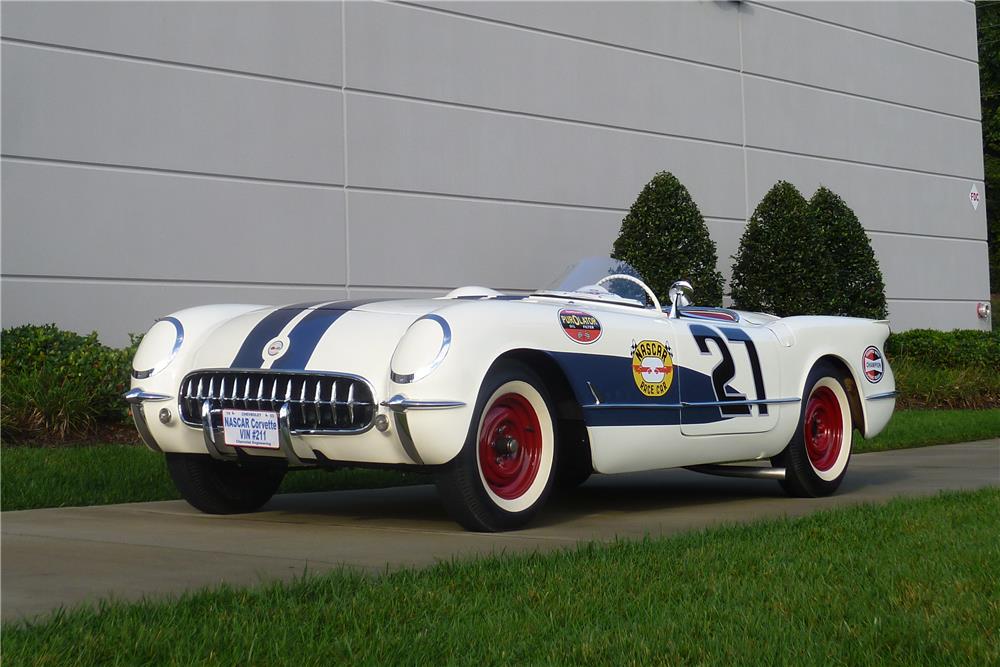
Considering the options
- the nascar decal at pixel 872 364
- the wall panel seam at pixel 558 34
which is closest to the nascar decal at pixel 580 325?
the nascar decal at pixel 872 364

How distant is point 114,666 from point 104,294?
356 inches

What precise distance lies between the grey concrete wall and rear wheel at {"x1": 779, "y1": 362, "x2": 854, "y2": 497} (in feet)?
20.7

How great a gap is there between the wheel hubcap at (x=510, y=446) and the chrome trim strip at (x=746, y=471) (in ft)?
6.42

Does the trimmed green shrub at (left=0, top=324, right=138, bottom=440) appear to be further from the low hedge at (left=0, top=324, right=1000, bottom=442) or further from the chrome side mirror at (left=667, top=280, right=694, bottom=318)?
the chrome side mirror at (left=667, top=280, right=694, bottom=318)

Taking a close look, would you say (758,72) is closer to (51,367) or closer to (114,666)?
(51,367)

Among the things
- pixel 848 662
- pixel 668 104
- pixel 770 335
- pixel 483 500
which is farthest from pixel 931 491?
pixel 668 104

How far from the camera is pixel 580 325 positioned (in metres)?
6.65

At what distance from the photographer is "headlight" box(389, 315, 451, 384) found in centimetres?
588

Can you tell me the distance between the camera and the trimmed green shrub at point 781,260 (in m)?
17.2

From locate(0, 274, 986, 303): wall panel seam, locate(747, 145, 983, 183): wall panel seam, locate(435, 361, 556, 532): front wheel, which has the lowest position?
locate(435, 361, 556, 532): front wheel

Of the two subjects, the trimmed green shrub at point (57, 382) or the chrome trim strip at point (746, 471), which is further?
the trimmed green shrub at point (57, 382)

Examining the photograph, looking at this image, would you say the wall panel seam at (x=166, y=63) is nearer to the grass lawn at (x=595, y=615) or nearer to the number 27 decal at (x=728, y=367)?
the number 27 decal at (x=728, y=367)

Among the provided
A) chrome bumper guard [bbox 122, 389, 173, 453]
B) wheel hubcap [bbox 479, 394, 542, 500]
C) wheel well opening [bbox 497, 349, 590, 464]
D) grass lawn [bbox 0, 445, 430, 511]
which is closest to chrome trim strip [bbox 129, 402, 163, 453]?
chrome bumper guard [bbox 122, 389, 173, 453]

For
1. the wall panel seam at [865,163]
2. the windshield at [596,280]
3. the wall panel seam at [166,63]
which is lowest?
the windshield at [596,280]
